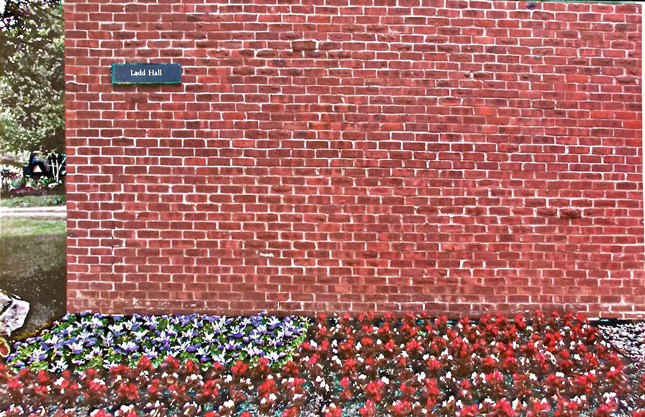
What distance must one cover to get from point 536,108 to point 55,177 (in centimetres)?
482

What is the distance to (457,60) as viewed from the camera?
13.9ft

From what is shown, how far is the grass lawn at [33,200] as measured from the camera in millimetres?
4168

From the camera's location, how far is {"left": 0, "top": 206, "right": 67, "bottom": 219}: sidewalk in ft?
13.7

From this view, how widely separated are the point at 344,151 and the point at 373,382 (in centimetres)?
215

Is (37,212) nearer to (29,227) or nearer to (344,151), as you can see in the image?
(29,227)

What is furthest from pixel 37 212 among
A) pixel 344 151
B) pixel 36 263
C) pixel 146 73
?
pixel 344 151

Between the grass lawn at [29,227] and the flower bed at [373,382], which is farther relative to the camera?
the grass lawn at [29,227]

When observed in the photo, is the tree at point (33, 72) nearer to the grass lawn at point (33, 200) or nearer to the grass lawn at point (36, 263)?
the grass lawn at point (33, 200)

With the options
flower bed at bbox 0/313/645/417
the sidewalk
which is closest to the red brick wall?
the sidewalk

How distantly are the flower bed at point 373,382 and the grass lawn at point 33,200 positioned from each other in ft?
5.24

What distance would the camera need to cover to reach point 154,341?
11.9 ft

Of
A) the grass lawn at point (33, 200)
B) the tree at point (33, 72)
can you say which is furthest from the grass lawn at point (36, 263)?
the tree at point (33, 72)

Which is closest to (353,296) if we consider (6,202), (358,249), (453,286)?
(358,249)

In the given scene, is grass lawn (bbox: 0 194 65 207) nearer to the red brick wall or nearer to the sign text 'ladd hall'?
the red brick wall
